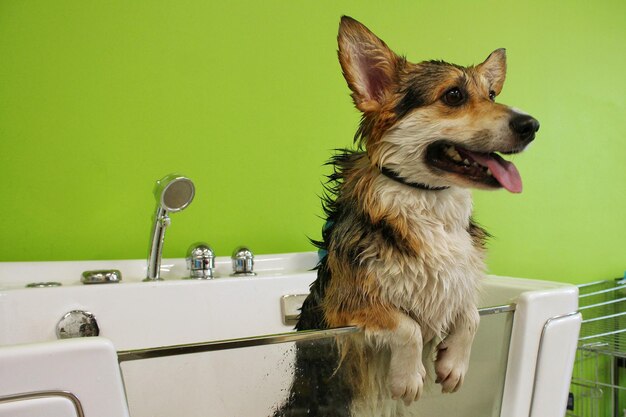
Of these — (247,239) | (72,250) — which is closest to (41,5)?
Result: (72,250)

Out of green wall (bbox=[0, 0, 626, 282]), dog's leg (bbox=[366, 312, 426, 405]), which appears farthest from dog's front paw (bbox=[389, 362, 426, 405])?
A: green wall (bbox=[0, 0, 626, 282])

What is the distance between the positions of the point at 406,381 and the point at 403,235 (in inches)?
6.9

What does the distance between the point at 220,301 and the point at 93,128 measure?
0.53m

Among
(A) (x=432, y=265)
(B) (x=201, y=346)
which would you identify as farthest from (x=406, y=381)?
(B) (x=201, y=346)

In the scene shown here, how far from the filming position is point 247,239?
148 centimetres

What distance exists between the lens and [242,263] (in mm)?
1309

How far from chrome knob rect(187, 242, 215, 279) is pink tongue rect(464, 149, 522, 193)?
77 cm

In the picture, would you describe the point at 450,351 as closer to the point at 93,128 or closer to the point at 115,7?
the point at 93,128

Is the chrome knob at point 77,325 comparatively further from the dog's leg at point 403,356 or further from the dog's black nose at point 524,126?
the dog's black nose at point 524,126

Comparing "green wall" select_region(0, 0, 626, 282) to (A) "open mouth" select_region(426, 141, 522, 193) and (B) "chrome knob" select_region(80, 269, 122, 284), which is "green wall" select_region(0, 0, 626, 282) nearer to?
(B) "chrome knob" select_region(80, 269, 122, 284)

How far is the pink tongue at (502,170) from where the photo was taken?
628 mm

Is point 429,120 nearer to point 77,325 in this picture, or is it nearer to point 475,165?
point 475,165

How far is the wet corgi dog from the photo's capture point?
2.08 feet

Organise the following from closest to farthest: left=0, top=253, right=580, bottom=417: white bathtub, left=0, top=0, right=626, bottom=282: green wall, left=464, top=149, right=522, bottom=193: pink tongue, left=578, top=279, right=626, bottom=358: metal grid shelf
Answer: left=0, top=253, right=580, bottom=417: white bathtub < left=464, top=149, right=522, bottom=193: pink tongue < left=0, top=0, right=626, bottom=282: green wall < left=578, top=279, right=626, bottom=358: metal grid shelf
